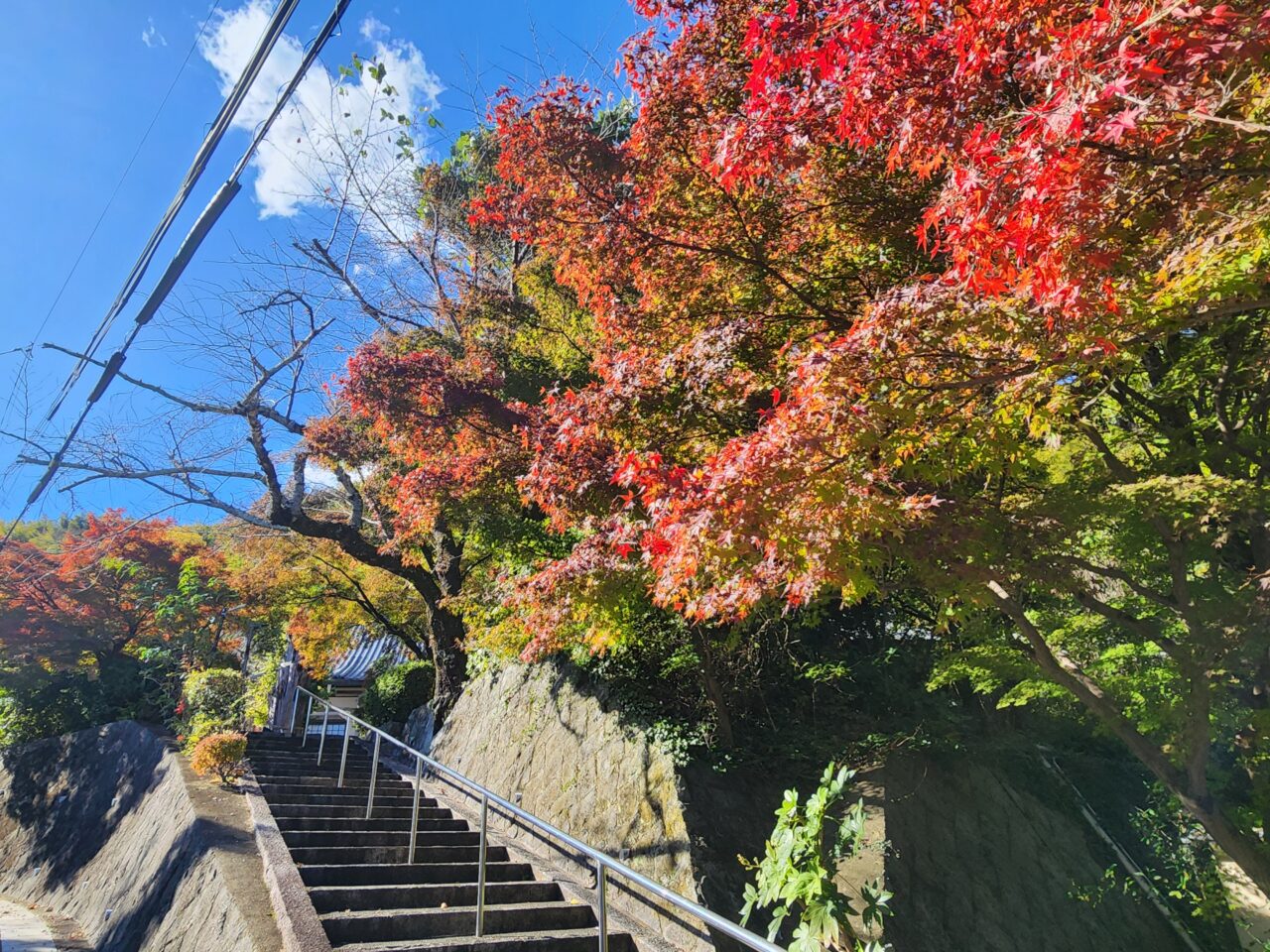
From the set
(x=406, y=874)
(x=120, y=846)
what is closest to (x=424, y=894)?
(x=406, y=874)

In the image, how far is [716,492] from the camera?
3.65 metres

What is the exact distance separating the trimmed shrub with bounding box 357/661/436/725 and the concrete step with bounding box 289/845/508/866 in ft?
27.2

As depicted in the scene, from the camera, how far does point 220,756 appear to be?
26.9 ft

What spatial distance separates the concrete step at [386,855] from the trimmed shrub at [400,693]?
8.29 metres

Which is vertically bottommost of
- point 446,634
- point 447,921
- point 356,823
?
point 447,921

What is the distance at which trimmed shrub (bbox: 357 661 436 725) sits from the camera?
48.4 ft

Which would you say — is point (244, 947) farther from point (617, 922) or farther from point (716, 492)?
point (716, 492)

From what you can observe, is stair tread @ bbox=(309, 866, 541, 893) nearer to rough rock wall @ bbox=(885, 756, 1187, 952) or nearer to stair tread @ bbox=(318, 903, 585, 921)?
stair tread @ bbox=(318, 903, 585, 921)

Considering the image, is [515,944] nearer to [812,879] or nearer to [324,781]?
[812,879]

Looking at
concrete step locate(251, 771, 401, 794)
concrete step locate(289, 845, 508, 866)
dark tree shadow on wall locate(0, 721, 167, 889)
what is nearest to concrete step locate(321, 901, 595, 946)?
concrete step locate(289, 845, 508, 866)

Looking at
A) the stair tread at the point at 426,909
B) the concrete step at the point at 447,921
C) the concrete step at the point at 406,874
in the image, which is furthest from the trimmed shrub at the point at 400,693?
the concrete step at the point at 447,921

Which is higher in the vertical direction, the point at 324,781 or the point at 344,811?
the point at 324,781

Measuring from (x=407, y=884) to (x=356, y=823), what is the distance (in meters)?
1.68

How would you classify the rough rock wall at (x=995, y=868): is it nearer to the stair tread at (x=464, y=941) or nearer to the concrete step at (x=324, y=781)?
the stair tread at (x=464, y=941)
